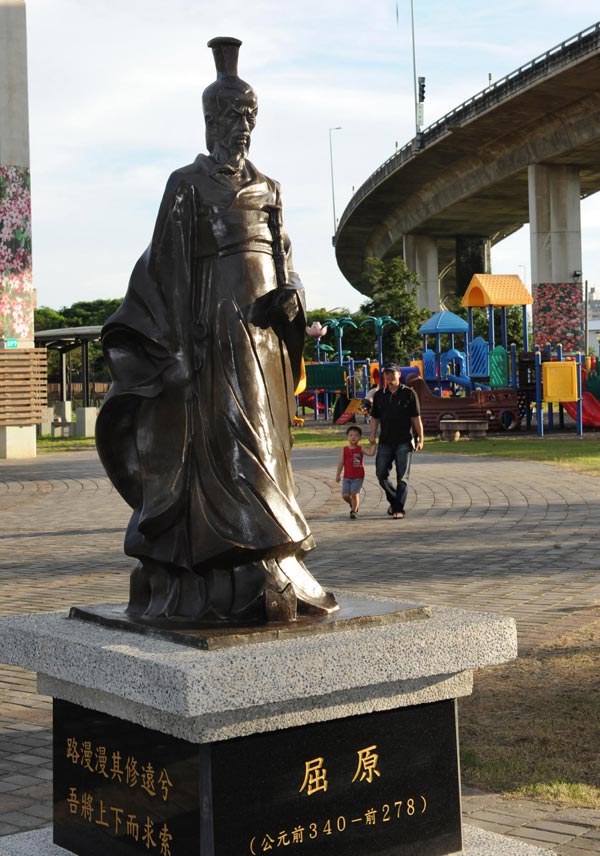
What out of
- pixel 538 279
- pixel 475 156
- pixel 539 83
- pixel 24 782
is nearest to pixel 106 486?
pixel 24 782

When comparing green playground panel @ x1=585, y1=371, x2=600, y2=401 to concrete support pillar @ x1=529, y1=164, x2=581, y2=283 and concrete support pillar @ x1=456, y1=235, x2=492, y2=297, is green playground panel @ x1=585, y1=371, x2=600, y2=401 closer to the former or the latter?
concrete support pillar @ x1=529, y1=164, x2=581, y2=283

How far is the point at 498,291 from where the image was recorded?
112 ft

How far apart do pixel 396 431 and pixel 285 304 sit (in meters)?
10.4

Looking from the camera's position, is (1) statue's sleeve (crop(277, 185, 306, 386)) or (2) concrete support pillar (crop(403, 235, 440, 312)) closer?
(1) statue's sleeve (crop(277, 185, 306, 386))

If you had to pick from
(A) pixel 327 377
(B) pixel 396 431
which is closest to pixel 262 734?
(B) pixel 396 431

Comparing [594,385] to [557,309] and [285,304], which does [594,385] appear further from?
[285,304]

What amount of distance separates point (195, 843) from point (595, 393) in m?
30.5

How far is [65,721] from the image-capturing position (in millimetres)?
4707

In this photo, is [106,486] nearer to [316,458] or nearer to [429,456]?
[316,458]

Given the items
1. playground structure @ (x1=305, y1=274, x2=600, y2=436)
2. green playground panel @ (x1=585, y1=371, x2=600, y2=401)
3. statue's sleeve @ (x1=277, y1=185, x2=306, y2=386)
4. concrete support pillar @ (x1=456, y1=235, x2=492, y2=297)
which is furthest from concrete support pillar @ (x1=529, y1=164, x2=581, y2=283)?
statue's sleeve @ (x1=277, y1=185, x2=306, y2=386)

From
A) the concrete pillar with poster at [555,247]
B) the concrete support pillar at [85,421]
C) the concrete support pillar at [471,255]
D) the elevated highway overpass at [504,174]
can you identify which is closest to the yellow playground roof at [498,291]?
the elevated highway overpass at [504,174]

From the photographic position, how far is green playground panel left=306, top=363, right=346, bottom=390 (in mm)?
41531

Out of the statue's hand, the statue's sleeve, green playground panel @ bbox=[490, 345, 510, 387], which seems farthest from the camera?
green playground panel @ bbox=[490, 345, 510, 387]

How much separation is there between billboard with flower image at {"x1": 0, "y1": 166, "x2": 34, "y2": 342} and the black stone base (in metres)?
23.0
